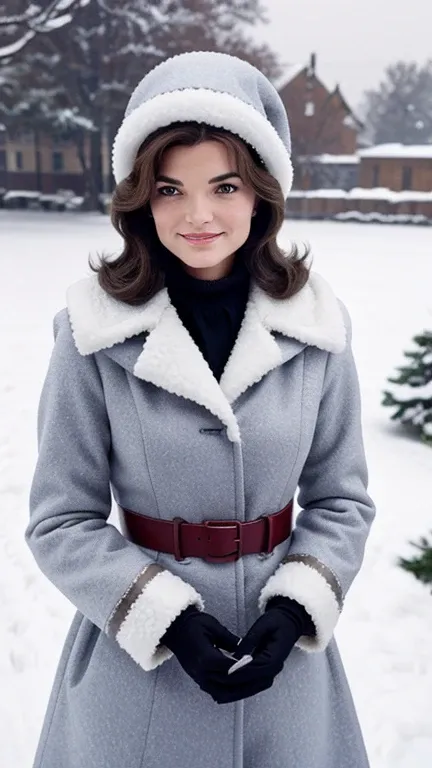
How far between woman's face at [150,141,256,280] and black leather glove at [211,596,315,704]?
0.68 metres

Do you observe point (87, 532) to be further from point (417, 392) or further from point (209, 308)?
point (417, 392)

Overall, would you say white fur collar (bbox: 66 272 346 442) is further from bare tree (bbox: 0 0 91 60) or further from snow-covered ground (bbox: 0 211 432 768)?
bare tree (bbox: 0 0 91 60)

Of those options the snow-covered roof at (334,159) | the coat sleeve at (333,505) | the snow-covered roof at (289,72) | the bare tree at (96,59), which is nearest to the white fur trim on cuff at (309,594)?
the coat sleeve at (333,505)

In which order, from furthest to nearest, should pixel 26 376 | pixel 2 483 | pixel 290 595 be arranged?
pixel 26 376
pixel 2 483
pixel 290 595

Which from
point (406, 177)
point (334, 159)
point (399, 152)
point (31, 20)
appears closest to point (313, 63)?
point (334, 159)

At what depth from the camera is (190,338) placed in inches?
57.7

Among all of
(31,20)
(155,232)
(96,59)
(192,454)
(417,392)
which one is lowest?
(417,392)

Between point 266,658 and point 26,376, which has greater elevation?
point 266,658

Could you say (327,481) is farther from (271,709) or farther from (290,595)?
(271,709)

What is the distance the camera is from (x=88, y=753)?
58.6 inches

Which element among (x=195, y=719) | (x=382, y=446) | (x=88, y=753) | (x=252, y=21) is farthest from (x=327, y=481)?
(x=252, y=21)

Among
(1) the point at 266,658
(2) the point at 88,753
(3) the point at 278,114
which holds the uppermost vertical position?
(3) the point at 278,114

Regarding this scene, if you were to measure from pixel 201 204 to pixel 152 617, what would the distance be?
761 mm

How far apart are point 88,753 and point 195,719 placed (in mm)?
236
